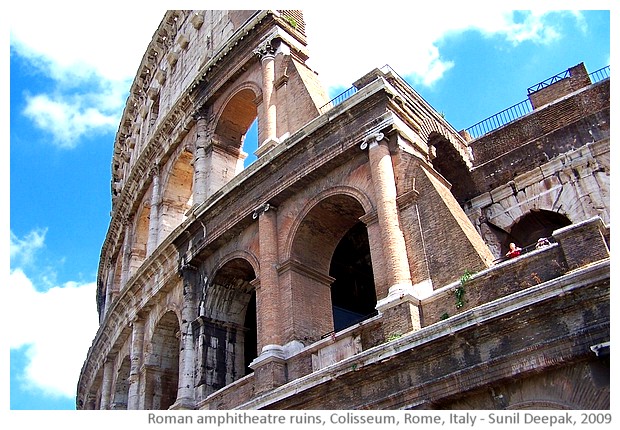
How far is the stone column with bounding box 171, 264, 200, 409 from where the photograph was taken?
1236 cm

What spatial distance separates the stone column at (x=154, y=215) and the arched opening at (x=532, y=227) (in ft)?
28.0

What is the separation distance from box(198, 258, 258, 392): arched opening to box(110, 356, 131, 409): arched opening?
4.11 metres

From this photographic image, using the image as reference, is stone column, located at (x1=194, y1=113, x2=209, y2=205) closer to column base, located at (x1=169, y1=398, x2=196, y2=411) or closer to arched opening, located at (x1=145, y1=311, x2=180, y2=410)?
arched opening, located at (x1=145, y1=311, x2=180, y2=410)

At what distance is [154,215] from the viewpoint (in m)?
17.5

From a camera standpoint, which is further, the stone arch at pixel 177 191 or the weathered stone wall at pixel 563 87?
the stone arch at pixel 177 191

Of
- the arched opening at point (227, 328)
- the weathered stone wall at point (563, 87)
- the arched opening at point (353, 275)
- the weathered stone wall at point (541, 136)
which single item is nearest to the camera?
the weathered stone wall at point (541, 136)

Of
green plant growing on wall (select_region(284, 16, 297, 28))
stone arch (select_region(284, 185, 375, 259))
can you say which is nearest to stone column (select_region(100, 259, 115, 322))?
green plant growing on wall (select_region(284, 16, 297, 28))

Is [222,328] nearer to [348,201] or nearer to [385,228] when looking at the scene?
[348,201]

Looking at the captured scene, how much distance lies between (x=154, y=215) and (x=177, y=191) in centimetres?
88

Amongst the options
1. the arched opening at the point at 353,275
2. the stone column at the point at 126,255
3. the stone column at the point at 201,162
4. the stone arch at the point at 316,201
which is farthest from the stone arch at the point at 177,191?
the stone arch at the point at 316,201

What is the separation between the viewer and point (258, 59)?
1563 centimetres

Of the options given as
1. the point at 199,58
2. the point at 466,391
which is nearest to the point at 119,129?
the point at 199,58

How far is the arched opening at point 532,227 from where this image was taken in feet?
39.7

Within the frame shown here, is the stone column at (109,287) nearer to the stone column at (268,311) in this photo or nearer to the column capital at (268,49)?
the column capital at (268,49)
